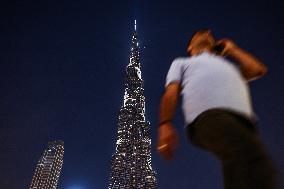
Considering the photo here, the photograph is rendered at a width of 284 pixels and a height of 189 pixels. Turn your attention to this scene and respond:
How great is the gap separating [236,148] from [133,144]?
141862mm

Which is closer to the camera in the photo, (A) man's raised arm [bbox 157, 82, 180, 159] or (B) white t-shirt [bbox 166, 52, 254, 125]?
(B) white t-shirt [bbox 166, 52, 254, 125]

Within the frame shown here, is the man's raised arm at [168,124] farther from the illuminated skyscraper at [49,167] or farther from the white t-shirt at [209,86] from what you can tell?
the illuminated skyscraper at [49,167]

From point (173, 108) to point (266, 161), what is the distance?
101 cm

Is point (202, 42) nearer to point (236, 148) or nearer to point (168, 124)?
point (168, 124)

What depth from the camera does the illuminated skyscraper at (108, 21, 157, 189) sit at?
13362 centimetres

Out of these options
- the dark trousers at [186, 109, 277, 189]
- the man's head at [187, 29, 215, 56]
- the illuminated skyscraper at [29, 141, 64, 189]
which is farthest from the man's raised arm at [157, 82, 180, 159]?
the illuminated skyscraper at [29, 141, 64, 189]

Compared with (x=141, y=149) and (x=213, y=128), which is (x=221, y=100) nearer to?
(x=213, y=128)

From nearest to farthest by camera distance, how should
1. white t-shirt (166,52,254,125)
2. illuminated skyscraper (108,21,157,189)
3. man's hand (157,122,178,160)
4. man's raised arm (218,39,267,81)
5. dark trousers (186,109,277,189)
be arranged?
dark trousers (186,109,277,189)
white t-shirt (166,52,254,125)
man's hand (157,122,178,160)
man's raised arm (218,39,267,81)
illuminated skyscraper (108,21,157,189)

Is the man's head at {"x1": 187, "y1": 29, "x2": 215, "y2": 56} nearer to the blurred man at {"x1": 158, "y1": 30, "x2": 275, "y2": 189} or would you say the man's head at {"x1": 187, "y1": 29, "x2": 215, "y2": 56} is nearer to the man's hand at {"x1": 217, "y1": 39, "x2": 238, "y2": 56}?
the blurred man at {"x1": 158, "y1": 30, "x2": 275, "y2": 189}

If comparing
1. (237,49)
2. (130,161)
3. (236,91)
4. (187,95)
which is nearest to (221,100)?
(236,91)

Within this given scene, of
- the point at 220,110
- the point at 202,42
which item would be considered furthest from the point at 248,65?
the point at 220,110

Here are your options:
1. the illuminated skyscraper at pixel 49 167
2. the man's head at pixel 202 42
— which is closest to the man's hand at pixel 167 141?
the man's head at pixel 202 42

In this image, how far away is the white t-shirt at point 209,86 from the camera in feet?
8.18

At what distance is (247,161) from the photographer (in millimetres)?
2115
